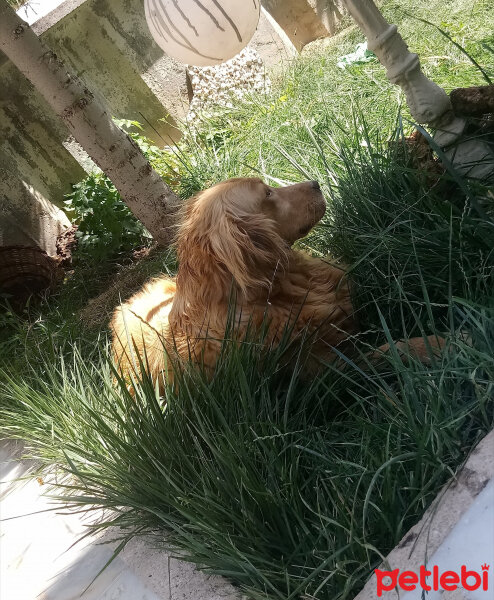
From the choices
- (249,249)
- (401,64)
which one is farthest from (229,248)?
(401,64)

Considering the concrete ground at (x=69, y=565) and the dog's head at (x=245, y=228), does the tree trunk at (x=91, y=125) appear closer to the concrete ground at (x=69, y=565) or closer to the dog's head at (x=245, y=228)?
the dog's head at (x=245, y=228)

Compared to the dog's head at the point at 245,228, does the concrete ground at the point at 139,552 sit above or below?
below

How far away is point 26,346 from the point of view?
4.04 m

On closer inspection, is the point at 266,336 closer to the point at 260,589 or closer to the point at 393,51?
the point at 260,589

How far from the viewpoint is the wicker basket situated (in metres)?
5.28

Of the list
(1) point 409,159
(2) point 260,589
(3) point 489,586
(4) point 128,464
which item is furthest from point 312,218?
(3) point 489,586

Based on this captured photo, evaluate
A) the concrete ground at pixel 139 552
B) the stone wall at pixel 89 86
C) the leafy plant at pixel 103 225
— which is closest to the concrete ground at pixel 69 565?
the concrete ground at pixel 139 552

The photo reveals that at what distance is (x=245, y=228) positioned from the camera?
9.21 feet

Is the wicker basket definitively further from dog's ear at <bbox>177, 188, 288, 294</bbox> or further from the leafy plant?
dog's ear at <bbox>177, 188, 288, 294</bbox>

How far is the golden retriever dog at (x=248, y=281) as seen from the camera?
8.99ft

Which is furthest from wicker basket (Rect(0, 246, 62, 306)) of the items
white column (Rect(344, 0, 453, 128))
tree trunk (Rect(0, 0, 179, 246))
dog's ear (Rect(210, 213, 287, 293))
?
white column (Rect(344, 0, 453, 128))

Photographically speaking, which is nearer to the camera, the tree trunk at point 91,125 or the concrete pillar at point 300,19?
the tree trunk at point 91,125

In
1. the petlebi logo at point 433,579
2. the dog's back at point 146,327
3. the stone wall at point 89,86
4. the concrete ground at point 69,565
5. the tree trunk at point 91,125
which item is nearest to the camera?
the petlebi logo at point 433,579

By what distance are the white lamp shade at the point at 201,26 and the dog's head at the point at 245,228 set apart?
1.96 feet
